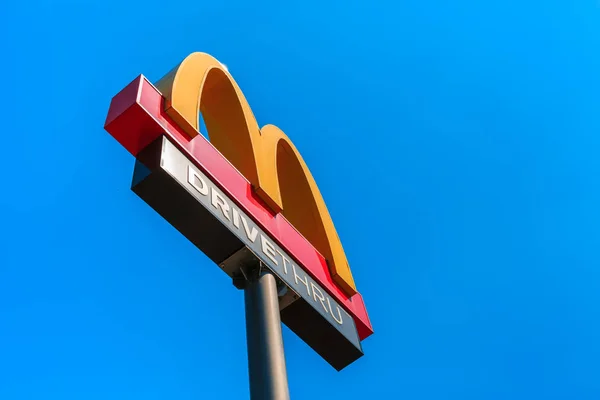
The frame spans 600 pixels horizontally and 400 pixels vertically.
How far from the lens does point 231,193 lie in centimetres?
624

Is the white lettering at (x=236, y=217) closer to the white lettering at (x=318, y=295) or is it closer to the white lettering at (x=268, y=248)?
the white lettering at (x=268, y=248)

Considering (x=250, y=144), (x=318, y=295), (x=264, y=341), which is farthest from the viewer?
(x=250, y=144)

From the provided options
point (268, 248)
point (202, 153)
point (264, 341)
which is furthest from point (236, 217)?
point (264, 341)

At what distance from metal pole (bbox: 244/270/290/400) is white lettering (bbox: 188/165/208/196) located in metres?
0.89

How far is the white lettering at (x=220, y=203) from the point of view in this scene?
5867mm

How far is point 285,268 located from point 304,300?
367 mm

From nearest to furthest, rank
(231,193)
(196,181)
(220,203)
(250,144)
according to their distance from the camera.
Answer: (196,181) → (220,203) → (231,193) → (250,144)

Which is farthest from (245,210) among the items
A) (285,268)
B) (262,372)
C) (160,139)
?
(262,372)

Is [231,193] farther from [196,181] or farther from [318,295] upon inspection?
[318,295]

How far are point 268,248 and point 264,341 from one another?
1.28 meters

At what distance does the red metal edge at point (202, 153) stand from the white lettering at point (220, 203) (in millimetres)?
150

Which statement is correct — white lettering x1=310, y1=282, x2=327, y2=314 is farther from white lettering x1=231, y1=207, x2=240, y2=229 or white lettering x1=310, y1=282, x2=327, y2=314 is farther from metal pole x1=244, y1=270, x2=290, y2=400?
white lettering x1=231, y1=207, x2=240, y2=229

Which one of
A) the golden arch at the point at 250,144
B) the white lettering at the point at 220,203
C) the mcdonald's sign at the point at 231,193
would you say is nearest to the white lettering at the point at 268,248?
the mcdonald's sign at the point at 231,193

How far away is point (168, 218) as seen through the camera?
A: 5.66 meters
